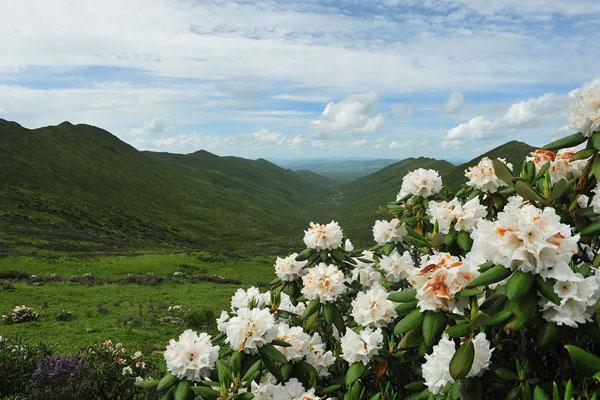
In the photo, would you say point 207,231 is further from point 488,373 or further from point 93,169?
point 488,373

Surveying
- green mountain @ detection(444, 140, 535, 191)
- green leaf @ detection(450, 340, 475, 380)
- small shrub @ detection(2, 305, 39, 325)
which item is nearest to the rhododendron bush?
green leaf @ detection(450, 340, 475, 380)

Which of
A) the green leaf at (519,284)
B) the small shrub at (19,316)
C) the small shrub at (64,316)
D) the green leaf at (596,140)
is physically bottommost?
the small shrub at (64,316)

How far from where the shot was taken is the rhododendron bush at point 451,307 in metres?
2.47

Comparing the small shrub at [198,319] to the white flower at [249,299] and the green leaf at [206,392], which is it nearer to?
the white flower at [249,299]

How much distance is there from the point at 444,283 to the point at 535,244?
61 centimetres

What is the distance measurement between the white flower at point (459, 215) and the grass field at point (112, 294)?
14220 millimetres

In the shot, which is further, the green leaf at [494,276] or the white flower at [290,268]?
the white flower at [290,268]

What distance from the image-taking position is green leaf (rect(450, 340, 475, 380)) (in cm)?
246

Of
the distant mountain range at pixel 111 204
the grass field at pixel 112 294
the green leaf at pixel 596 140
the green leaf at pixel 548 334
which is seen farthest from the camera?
the distant mountain range at pixel 111 204

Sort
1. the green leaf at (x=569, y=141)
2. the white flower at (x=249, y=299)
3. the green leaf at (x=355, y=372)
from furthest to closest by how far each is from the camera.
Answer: the white flower at (x=249, y=299)
the green leaf at (x=355, y=372)
the green leaf at (x=569, y=141)

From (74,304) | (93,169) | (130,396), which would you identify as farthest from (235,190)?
(130,396)

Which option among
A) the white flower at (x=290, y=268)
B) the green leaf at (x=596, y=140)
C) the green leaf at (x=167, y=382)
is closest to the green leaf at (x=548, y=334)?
the green leaf at (x=596, y=140)

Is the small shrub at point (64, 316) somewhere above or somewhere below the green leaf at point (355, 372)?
below

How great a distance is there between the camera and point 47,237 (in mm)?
50781
